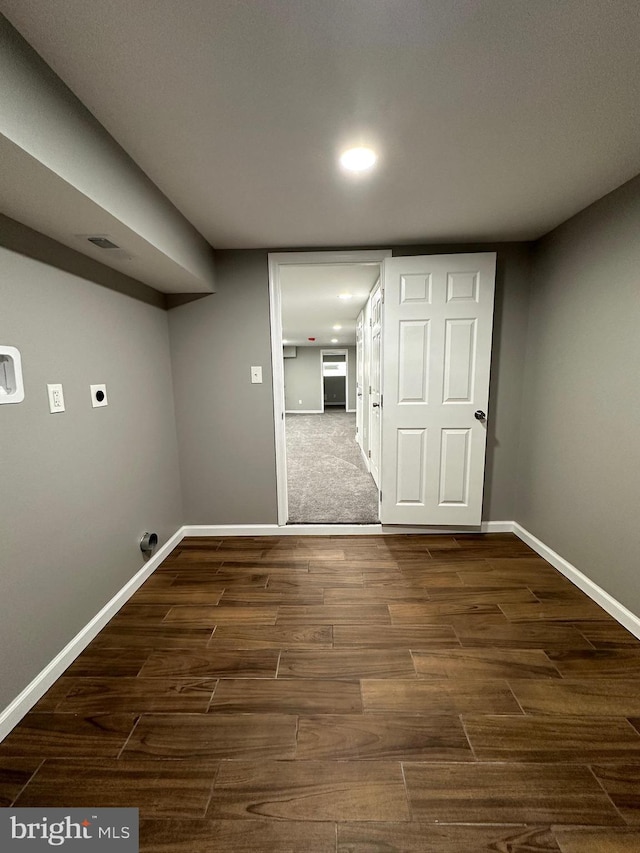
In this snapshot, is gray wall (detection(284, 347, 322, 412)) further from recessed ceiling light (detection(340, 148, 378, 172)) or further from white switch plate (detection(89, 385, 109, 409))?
recessed ceiling light (detection(340, 148, 378, 172))

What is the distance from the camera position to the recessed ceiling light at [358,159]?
1368 millimetres

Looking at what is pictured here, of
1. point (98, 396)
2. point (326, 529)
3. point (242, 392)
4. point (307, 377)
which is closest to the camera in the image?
point (98, 396)

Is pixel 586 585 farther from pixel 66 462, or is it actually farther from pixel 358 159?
pixel 66 462

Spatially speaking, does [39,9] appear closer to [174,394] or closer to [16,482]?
[16,482]

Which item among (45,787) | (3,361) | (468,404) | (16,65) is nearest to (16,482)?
(3,361)

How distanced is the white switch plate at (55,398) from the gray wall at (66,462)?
0.09 feet

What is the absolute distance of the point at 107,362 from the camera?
185 cm

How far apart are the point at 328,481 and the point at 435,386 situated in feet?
6.33

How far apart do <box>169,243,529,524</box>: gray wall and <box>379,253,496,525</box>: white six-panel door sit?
7.5 inches

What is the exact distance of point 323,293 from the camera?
387 centimetres

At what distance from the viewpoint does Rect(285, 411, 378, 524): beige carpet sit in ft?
9.86

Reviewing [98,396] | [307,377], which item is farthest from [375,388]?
[307,377]

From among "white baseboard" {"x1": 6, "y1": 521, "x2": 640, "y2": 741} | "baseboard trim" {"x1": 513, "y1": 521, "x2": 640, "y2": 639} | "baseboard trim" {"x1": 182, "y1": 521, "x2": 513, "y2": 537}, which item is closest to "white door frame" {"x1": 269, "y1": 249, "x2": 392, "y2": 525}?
A: "baseboard trim" {"x1": 182, "y1": 521, "x2": 513, "y2": 537}

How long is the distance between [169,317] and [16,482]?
1.61m
